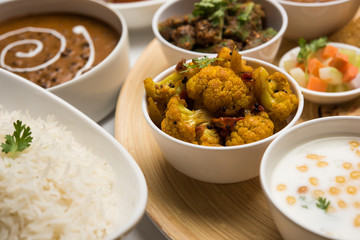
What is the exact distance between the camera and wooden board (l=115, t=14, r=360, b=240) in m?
1.85

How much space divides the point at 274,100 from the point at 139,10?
1703mm

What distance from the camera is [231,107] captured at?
1.93 meters

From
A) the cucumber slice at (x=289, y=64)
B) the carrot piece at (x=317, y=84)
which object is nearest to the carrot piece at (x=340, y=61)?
the carrot piece at (x=317, y=84)

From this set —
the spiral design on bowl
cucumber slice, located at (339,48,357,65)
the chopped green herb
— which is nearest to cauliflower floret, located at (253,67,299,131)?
the chopped green herb

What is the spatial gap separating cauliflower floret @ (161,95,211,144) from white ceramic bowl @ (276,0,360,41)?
125 cm

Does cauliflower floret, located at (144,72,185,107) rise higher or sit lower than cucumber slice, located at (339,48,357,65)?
higher

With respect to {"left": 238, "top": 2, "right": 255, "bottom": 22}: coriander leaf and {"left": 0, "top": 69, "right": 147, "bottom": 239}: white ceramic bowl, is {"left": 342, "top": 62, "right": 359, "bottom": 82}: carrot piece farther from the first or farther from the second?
{"left": 0, "top": 69, "right": 147, "bottom": 239}: white ceramic bowl

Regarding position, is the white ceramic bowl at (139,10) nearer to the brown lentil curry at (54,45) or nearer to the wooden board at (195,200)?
the brown lentil curry at (54,45)

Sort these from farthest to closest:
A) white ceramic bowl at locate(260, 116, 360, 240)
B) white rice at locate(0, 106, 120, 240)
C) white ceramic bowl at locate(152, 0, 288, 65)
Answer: white ceramic bowl at locate(152, 0, 288, 65) → white rice at locate(0, 106, 120, 240) → white ceramic bowl at locate(260, 116, 360, 240)

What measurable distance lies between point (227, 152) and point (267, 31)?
46.4 inches

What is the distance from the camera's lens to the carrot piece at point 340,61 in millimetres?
2475

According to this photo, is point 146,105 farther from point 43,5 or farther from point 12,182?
point 43,5


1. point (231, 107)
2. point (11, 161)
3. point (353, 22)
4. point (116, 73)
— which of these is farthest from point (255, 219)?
point (353, 22)

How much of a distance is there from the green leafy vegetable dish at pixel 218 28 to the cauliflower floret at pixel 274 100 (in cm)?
60
